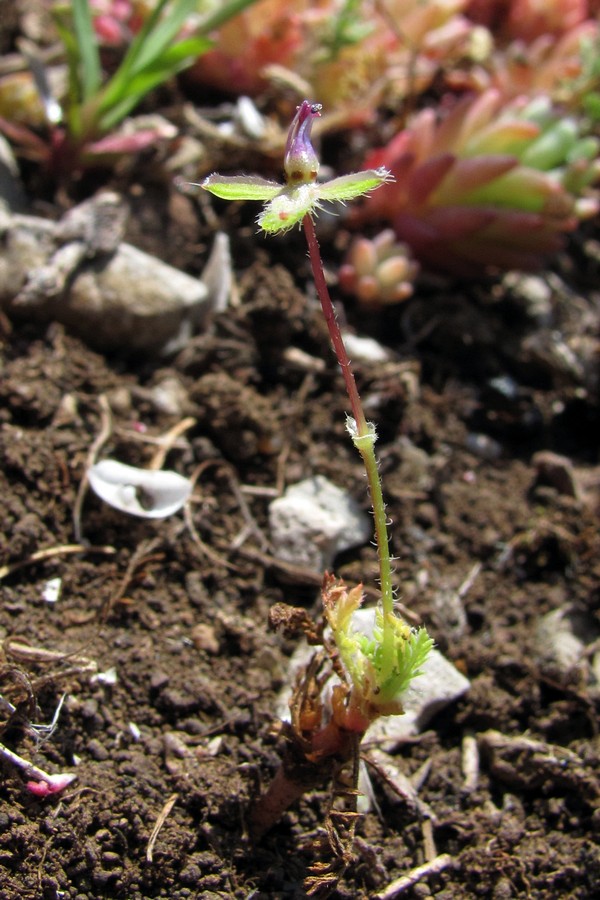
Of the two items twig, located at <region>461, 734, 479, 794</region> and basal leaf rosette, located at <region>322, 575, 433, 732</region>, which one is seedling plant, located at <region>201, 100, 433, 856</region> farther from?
twig, located at <region>461, 734, 479, 794</region>

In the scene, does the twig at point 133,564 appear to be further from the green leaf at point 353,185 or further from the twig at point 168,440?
the green leaf at point 353,185

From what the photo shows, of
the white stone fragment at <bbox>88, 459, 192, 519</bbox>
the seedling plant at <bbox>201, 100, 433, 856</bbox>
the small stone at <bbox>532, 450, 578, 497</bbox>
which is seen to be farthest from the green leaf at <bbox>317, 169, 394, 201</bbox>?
the small stone at <bbox>532, 450, 578, 497</bbox>

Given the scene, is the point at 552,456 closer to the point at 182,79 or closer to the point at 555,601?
the point at 555,601

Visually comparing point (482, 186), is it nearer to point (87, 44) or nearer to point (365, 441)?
point (87, 44)

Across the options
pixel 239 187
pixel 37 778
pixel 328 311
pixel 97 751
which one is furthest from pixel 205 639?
pixel 239 187

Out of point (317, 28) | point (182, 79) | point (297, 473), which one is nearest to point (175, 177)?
point (182, 79)

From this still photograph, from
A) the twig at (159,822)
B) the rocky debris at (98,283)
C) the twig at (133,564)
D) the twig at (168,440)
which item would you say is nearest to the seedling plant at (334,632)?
the twig at (159,822)
